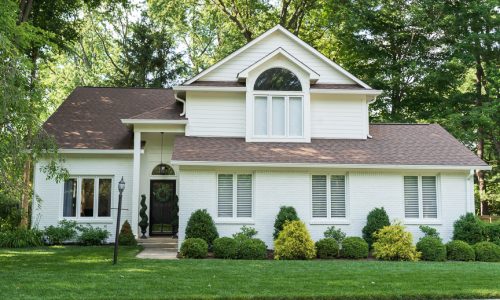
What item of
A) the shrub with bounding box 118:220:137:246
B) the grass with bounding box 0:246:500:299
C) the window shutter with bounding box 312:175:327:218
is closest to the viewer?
the grass with bounding box 0:246:500:299

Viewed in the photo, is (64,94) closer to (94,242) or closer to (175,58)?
(175,58)

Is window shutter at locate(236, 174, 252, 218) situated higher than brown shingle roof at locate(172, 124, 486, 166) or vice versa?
brown shingle roof at locate(172, 124, 486, 166)

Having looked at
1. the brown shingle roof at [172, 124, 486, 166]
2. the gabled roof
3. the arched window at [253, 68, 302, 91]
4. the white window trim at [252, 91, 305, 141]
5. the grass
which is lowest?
the grass

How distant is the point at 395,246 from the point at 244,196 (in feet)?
17.7

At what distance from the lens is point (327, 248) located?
51.6 feet

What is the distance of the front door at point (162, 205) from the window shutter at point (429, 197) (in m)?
10.0

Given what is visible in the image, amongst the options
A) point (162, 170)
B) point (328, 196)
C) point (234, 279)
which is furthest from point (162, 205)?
point (234, 279)

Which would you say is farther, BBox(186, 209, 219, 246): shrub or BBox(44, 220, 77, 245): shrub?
BBox(44, 220, 77, 245): shrub

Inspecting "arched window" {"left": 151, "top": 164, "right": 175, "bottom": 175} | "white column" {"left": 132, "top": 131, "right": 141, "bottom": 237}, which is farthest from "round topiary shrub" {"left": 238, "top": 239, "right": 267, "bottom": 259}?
"arched window" {"left": 151, "top": 164, "right": 175, "bottom": 175}

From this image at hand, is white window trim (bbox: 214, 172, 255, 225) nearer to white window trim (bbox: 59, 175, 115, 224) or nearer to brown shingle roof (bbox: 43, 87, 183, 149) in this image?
brown shingle roof (bbox: 43, 87, 183, 149)

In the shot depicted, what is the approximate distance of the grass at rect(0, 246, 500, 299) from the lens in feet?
31.0

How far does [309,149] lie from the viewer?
59.8 ft

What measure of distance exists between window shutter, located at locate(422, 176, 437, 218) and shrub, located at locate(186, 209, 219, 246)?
7.70 meters

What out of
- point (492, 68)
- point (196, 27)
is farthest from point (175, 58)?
point (492, 68)
